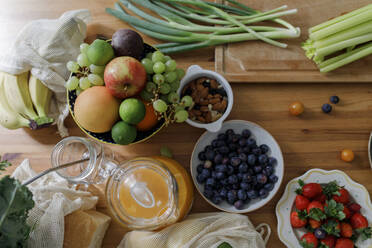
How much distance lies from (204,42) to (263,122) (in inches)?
12.2

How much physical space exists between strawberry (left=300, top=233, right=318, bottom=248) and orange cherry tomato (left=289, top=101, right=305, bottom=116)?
359 millimetres

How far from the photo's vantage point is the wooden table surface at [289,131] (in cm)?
94

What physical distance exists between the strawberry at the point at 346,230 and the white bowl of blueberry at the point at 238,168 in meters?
0.22

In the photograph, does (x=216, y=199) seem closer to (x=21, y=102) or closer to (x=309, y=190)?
(x=309, y=190)

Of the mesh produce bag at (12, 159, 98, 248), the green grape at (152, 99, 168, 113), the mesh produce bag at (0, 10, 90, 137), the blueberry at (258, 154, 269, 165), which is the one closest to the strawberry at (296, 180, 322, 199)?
the blueberry at (258, 154, 269, 165)

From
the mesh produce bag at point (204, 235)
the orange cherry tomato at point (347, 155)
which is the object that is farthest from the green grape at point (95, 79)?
the orange cherry tomato at point (347, 155)

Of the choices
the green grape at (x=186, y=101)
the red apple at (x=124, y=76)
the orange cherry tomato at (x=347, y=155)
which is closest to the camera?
the red apple at (x=124, y=76)

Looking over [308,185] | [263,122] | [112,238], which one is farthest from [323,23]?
[112,238]

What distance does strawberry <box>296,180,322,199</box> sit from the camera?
0.85 m

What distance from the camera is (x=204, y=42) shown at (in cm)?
92

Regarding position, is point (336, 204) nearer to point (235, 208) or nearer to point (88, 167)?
point (235, 208)

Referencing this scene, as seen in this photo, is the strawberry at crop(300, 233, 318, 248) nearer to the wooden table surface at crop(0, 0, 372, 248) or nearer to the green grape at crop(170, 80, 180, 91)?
the wooden table surface at crop(0, 0, 372, 248)

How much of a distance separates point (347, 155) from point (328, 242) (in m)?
0.26

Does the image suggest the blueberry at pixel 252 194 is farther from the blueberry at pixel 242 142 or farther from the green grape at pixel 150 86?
the green grape at pixel 150 86
